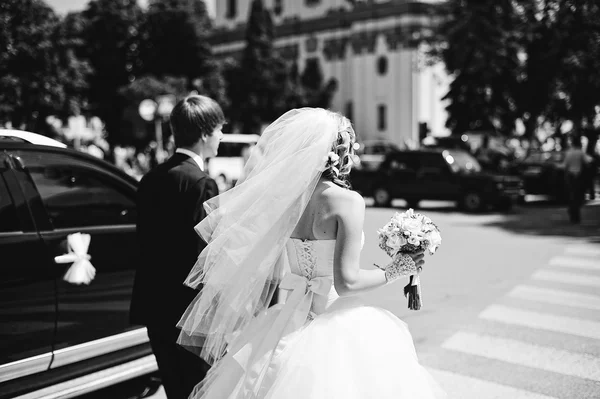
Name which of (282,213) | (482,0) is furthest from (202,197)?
(482,0)

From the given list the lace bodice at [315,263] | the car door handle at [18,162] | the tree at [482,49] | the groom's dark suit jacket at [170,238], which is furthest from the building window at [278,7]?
the lace bodice at [315,263]

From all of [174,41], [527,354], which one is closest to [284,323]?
[527,354]

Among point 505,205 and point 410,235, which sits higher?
point 410,235

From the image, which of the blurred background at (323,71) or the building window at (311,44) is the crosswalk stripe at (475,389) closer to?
the blurred background at (323,71)

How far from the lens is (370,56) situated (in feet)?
188

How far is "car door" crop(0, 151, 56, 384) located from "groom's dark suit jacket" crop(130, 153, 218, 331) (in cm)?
97

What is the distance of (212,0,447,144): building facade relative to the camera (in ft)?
176

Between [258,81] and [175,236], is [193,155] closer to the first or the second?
[175,236]

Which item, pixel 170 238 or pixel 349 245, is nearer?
pixel 349 245

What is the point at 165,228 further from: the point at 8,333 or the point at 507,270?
the point at 507,270

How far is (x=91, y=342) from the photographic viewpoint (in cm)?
438

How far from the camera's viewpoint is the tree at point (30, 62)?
64.2ft

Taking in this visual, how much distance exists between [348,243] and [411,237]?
1.34ft

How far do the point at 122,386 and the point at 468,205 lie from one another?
15.5 meters
